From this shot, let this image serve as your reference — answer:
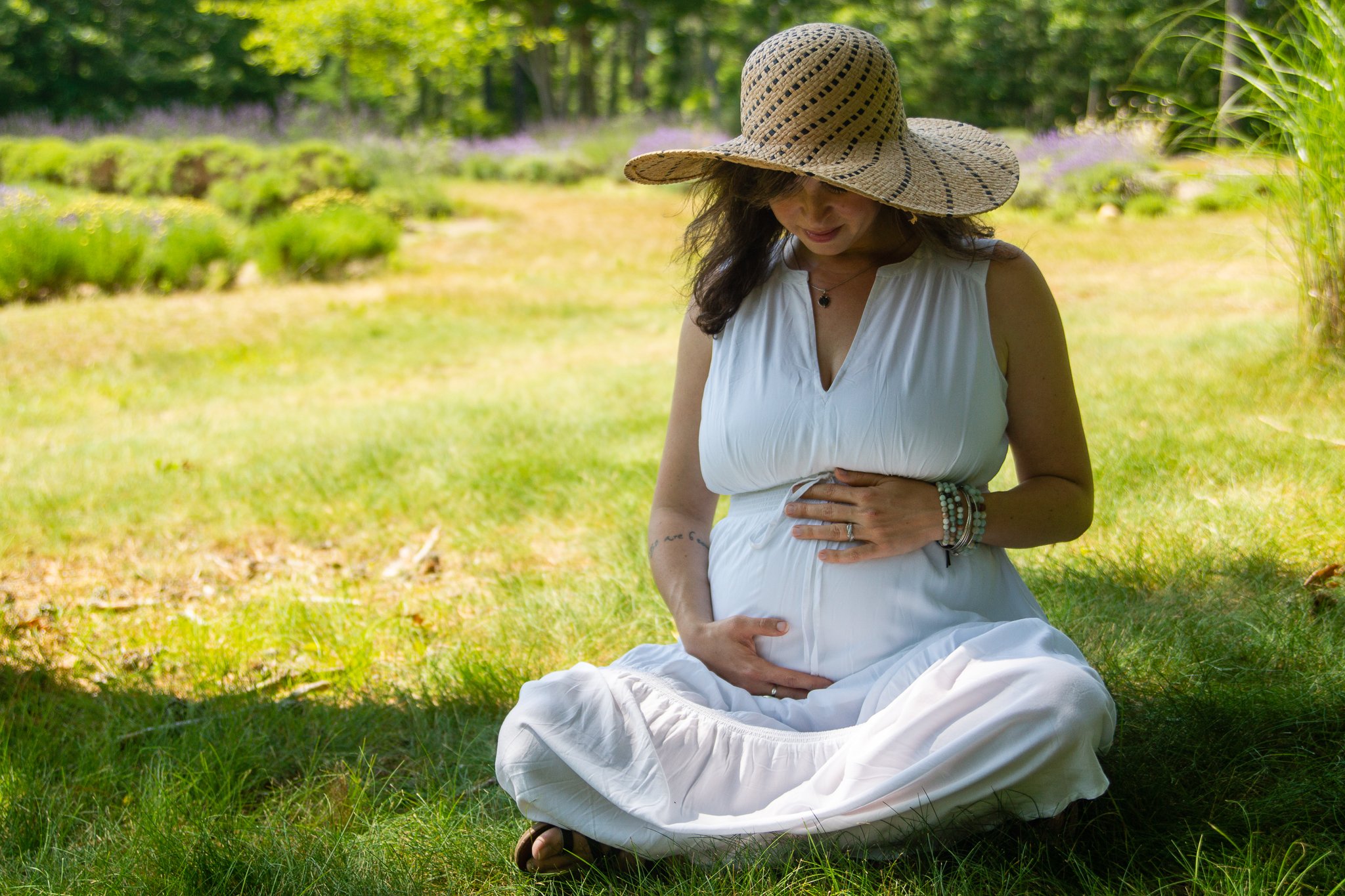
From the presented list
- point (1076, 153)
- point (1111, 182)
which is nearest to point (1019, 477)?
point (1111, 182)

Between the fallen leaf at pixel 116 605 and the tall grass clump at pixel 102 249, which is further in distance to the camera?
the tall grass clump at pixel 102 249

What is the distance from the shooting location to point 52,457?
552 centimetres

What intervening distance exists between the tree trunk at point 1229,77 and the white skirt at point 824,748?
2.87m

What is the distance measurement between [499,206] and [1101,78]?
19.3m

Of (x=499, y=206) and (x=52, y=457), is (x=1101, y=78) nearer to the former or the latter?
(x=499, y=206)

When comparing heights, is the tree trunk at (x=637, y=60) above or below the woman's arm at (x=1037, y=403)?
below

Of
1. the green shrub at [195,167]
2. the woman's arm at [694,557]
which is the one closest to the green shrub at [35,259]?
the green shrub at [195,167]

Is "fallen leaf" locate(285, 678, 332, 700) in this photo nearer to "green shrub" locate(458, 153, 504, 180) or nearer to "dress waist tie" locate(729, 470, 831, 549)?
"dress waist tie" locate(729, 470, 831, 549)

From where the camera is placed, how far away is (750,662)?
2012mm

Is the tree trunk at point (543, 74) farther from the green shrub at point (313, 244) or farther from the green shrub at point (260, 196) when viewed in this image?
the green shrub at point (313, 244)

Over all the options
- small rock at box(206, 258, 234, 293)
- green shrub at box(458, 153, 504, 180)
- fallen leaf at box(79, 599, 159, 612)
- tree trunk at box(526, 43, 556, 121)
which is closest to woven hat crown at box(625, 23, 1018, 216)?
fallen leaf at box(79, 599, 159, 612)

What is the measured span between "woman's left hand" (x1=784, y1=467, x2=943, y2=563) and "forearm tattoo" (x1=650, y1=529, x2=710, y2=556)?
1.30 feet

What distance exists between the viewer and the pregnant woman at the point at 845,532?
169cm

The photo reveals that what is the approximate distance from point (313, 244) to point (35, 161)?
996cm
